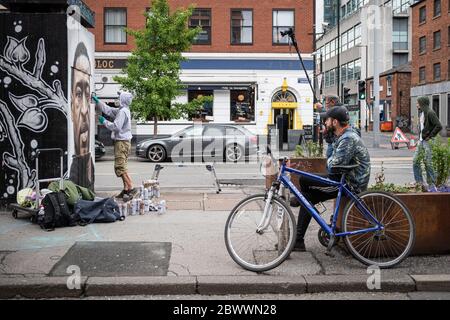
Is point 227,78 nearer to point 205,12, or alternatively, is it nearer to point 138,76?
point 205,12

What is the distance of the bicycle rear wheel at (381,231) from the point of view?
5.88 meters

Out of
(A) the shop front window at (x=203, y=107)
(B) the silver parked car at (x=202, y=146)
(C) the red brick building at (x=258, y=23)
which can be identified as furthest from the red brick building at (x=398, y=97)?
(B) the silver parked car at (x=202, y=146)

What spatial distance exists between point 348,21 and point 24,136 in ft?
246

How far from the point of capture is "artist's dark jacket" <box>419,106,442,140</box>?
433 inches

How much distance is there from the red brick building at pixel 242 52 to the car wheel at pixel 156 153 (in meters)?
10.6

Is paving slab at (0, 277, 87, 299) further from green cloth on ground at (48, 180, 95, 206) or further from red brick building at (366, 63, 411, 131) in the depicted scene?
red brick building at (366, 63, 411, 131)

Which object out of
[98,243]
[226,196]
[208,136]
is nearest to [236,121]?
[208,136]

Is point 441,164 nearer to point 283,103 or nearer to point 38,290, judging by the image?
point 38,290

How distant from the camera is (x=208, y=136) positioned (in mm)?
21688

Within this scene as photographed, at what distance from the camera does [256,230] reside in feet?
19.1

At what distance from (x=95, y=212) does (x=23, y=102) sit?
2284 mm

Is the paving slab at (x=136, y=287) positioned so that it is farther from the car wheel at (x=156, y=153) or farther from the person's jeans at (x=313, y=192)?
the car wheel at (x=156, y=153)

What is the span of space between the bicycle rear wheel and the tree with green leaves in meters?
19.1

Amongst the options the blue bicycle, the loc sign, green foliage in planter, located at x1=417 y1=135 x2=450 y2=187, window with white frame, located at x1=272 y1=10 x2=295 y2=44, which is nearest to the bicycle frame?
the blue bicycle
